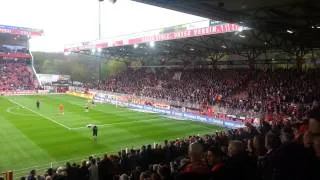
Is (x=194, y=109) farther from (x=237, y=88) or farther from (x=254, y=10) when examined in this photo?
(x=254, y=10)

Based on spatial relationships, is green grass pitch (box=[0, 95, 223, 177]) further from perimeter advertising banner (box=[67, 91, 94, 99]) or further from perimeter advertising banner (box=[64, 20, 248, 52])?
perimeter advertising banner (box=[67, 91, 94, 99])

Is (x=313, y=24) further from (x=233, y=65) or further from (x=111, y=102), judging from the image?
(x=111, y=102)

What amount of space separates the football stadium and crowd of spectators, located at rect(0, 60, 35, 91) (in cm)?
38

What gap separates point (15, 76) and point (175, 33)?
46.6 metres

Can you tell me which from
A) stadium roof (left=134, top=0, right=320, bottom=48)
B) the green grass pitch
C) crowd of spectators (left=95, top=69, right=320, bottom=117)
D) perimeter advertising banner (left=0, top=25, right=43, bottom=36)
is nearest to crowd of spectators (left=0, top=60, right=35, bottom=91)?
perimeter advertising banner (left=0, top=25, right=43, bottom=36)

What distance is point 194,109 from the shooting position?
1515 inches

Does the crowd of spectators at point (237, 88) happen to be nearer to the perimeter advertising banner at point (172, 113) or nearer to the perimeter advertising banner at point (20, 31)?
the perimeter advertising banner at point (172, 113)

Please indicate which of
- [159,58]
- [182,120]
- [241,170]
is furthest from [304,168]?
[159,58]

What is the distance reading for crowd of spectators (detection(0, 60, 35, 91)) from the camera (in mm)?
68856

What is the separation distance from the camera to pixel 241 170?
478 centimetres

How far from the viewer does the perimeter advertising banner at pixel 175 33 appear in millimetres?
31312

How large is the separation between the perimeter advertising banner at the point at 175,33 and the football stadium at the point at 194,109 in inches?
4.5

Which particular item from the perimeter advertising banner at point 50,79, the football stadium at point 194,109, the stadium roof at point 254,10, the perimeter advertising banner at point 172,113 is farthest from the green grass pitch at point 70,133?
the perimeter advertising banner at point 50,79

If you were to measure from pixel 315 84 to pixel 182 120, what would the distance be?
1271 cm
